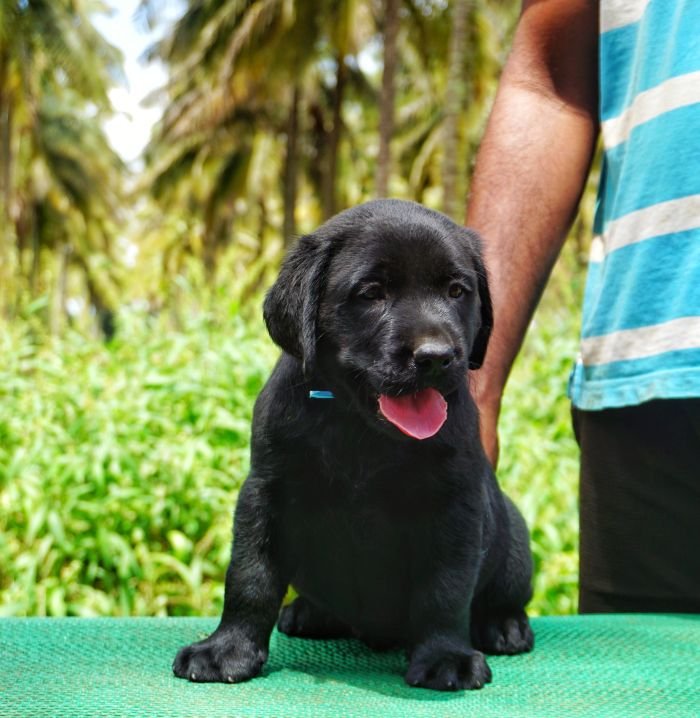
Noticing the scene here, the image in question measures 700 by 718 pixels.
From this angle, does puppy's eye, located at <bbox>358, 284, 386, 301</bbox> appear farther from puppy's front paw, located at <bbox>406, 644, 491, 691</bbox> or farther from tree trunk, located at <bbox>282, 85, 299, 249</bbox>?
tree trunk, located at <bbox>282, 85, 299, 249</bbox>

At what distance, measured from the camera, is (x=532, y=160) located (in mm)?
2963

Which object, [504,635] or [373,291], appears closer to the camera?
[373,291]

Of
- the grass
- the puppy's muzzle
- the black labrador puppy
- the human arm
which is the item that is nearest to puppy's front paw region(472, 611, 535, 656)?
the black labrador puppy

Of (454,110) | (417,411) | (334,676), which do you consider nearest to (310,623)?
(334,676)

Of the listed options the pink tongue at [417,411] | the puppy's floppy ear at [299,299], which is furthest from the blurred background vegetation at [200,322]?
the pink tongue at [417,411]

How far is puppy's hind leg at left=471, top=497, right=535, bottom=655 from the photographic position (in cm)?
249

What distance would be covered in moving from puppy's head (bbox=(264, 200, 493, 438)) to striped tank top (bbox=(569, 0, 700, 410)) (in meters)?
0.58

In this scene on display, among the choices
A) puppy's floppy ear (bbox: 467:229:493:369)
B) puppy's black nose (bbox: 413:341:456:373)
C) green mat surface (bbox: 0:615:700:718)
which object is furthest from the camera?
puppy's floppy ear (bbox: 467:229:493:369)

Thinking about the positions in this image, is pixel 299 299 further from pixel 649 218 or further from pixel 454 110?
pixel 454 110

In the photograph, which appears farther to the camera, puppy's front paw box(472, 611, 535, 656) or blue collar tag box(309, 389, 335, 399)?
puppy's front paw box(472, 611, 535, 656)

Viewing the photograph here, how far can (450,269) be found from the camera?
2.12 m

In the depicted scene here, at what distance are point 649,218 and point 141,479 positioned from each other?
11.0 feet

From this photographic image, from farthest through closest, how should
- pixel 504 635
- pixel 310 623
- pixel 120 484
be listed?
1. pixel 120 484
2. pixel 310 623
3. pixel 504 635

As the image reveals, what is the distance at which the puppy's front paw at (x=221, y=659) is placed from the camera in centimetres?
205
